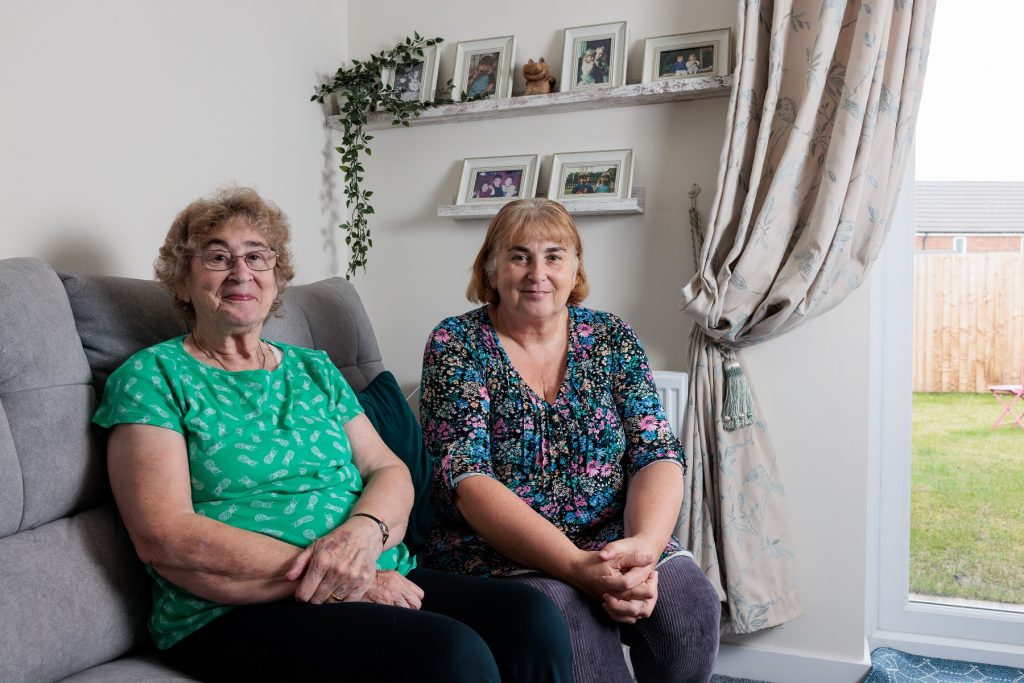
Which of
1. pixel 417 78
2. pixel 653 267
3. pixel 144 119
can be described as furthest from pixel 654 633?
pixel 417 78

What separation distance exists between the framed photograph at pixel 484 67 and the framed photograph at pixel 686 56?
44 cm

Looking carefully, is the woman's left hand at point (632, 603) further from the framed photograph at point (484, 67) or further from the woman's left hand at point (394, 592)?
the framed photograph at point (484, 67)

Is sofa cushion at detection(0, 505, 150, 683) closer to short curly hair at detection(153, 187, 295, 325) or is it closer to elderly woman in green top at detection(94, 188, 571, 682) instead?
elderly woman in green top at detection(94, 188, 571, 682)

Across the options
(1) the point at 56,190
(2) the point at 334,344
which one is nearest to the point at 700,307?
(2) the point at 334,344

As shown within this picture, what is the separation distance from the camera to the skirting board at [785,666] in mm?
2271

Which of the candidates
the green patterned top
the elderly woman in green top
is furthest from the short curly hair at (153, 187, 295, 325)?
the green patterned top

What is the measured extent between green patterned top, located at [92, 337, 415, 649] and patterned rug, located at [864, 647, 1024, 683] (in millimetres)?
1529

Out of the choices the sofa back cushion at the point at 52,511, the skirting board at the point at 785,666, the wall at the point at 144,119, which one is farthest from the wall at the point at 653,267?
the sofa back cushion at the point at 52,511

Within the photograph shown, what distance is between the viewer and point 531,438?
164 cm

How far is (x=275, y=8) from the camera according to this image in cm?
238

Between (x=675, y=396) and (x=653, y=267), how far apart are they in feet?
1.36

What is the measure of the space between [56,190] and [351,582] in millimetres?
1071

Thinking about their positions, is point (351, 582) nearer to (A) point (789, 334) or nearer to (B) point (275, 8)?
(A) point (789, 334)

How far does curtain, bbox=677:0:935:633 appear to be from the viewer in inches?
81.3
